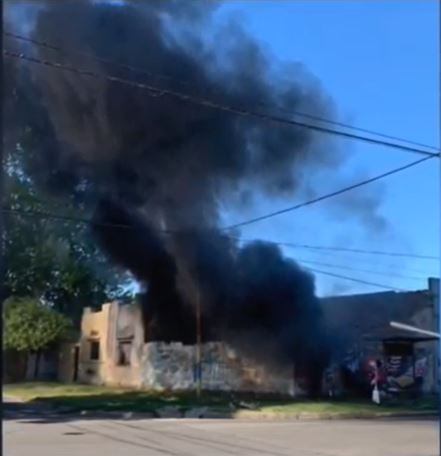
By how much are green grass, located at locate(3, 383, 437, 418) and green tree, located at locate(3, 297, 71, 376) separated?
5.15 feet

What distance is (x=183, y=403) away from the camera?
2539cm

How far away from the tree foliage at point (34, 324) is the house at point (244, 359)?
18.0 ft

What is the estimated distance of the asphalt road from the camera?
41.0 feet

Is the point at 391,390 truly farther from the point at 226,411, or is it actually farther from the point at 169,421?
the point at 169,421

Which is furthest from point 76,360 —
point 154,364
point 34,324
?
point 34,324

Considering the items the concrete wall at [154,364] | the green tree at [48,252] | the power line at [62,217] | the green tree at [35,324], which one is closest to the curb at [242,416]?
the green tree at [35,324]

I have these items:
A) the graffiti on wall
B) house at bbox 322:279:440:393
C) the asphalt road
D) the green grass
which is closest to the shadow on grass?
the green grass

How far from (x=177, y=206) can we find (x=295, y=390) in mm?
8620

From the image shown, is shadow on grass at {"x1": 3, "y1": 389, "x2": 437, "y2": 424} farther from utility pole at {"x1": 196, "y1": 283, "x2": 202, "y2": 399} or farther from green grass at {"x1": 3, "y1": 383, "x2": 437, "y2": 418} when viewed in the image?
utility pole at {"x1": 196, "y1": 283, "x2": 202, "y2": 399}

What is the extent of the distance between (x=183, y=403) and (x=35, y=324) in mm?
6732

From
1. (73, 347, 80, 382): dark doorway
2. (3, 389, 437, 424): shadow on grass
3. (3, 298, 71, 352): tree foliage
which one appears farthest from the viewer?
(73, 347, 80, 382): dark doorway

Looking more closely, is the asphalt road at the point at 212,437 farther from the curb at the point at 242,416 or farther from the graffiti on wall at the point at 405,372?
the graffiti on wall at the point at 405,372

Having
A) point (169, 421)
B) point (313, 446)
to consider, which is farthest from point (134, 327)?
point (313, 446)

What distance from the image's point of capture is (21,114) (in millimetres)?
28391
